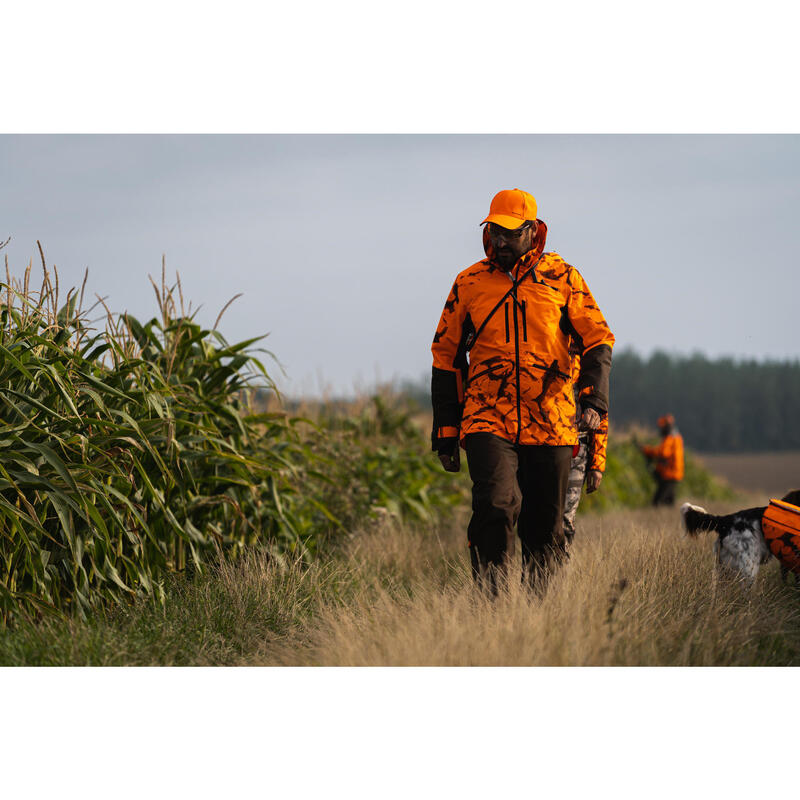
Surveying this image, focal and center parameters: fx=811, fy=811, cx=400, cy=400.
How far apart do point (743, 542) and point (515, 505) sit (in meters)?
1.36

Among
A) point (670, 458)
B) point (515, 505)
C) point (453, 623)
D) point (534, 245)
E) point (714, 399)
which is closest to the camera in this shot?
point (453, 623)

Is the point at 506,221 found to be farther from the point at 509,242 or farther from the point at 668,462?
the point at 668,462

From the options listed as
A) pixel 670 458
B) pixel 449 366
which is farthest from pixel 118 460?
pixel 670 458

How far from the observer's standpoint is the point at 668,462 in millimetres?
14336

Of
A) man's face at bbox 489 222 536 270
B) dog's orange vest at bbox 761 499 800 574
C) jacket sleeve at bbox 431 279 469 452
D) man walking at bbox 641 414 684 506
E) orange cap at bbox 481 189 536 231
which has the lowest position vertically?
man walking at bbox 641 414 684 506

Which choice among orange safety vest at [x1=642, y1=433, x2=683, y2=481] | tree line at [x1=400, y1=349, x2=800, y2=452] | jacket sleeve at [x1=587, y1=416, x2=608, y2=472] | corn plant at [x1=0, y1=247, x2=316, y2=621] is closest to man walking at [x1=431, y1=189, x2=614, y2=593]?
jacket sleeve at [x1=587, y1=416, x2=608, y2=472]

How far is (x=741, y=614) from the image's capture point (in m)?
3.88

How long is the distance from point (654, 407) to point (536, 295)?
21.5 metres

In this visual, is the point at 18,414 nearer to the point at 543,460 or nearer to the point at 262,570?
the point at 262,570

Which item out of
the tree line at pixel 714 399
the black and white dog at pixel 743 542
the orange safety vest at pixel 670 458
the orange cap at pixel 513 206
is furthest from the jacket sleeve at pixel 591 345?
the tree line at pixel 714 399

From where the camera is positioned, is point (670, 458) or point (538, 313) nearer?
point (538, 313)

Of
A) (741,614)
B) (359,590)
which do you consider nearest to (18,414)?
(359,590)

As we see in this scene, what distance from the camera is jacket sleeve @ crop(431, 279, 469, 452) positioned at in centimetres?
434

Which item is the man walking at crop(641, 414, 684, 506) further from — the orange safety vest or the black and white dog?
the black and white dog
